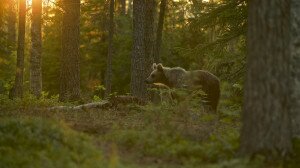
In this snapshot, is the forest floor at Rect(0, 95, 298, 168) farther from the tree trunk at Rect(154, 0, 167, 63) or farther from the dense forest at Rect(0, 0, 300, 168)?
the tree trunk at Rect(154, 0, 167, 63)

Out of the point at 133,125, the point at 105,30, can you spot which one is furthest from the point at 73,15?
the point at 105,30

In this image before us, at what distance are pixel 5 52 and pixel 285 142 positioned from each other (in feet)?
35.3

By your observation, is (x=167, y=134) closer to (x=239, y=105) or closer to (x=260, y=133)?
(x=260, y=133)

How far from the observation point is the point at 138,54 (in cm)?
2173

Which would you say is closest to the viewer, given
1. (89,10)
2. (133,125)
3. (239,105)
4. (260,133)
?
(260,133)

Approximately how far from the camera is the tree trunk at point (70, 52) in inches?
813

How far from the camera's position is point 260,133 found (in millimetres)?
9266

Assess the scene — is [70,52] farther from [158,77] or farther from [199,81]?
[199,81]

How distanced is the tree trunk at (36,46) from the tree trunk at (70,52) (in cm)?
351

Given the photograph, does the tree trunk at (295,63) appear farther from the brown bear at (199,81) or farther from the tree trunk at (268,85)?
the brown bear at (199,81)

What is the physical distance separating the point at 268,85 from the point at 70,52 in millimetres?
12693

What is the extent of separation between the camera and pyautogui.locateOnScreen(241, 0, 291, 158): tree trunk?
927cm

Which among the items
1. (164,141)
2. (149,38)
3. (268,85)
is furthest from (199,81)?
(268,85)

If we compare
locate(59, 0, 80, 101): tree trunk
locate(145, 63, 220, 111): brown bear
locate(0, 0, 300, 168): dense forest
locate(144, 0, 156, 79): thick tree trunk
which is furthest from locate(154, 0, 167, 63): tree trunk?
locate(0, 0, 300, 168): dense forest
